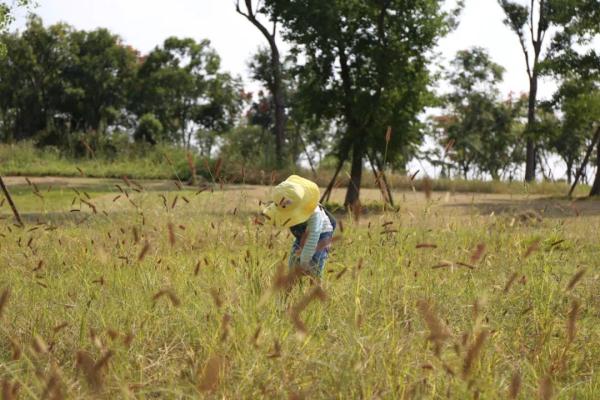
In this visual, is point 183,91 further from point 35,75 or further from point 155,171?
point 155,171

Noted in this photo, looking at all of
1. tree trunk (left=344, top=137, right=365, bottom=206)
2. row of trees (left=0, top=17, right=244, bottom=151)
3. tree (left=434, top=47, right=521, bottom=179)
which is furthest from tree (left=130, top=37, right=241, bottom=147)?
tree trunk (left=344, top=137, right=365, bottom=206)

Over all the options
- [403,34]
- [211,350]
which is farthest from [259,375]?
[403,34]

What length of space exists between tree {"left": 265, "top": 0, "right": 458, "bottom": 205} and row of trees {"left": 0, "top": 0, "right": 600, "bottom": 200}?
28 mm

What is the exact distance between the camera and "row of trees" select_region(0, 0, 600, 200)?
583 inches

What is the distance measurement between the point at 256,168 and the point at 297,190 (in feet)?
59.5

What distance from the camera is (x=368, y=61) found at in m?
15.1

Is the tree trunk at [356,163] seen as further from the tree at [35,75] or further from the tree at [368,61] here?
the tree at [35,75]

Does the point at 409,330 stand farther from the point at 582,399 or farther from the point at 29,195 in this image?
the point at 29,195

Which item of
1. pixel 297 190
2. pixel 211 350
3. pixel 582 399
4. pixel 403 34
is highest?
pixel 403 34

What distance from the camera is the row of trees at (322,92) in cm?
1482

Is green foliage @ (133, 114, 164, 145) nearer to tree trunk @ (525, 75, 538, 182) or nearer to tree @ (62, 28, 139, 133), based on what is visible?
tree @ (62, 28, 139, 133)

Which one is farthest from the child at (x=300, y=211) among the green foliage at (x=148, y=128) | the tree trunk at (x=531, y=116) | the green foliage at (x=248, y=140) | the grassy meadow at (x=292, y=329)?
the green foliage at (x=148, y=128)

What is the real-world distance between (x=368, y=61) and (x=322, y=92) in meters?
1.14

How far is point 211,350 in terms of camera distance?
289cm
